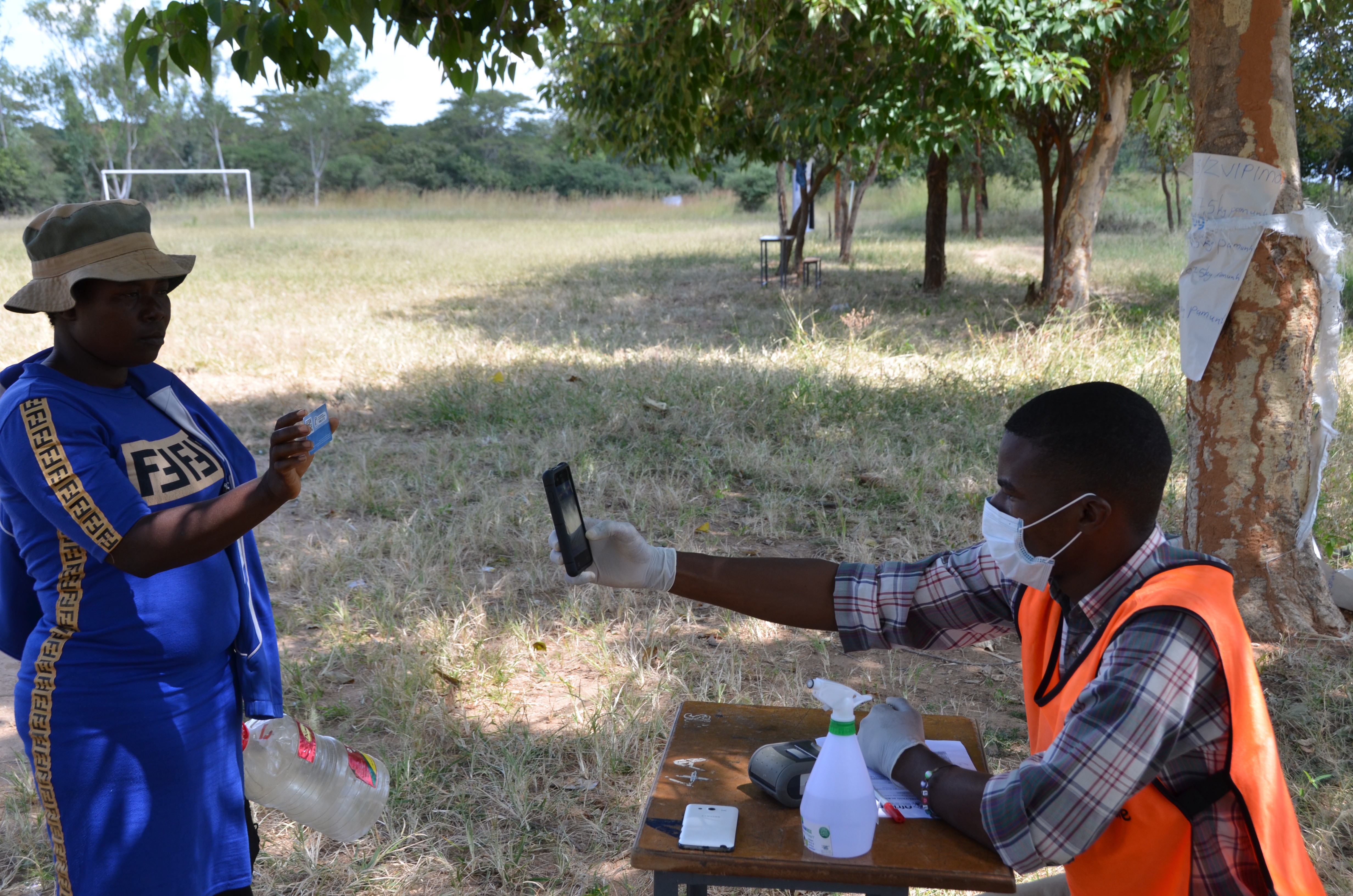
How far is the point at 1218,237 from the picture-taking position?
3719 millimetres

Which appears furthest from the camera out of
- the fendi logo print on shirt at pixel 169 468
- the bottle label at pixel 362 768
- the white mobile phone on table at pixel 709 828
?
the bottle label at pixel 362 768

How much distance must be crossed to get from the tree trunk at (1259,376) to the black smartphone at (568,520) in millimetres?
2838

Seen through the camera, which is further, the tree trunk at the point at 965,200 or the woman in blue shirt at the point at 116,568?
the tree trunk at the point at 965,200

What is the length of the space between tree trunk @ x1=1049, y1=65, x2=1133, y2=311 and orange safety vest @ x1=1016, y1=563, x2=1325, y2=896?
971 cm

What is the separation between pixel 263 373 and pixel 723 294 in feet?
23.7

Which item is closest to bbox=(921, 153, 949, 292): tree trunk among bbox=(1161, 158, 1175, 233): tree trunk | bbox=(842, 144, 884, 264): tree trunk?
bbox=(842, 144, 884, 264): tree trunk

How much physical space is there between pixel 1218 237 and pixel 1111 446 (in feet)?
8.58

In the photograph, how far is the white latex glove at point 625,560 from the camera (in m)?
2.19

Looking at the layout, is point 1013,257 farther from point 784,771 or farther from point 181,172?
point 181,172

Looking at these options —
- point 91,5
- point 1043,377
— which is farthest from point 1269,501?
point 91,5

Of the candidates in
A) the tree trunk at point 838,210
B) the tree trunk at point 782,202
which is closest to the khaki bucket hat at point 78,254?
the tree trunk at point 782,202

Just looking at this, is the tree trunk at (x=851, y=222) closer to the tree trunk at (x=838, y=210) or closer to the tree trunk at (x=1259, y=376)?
the tree trunk at (x=838, y=210)

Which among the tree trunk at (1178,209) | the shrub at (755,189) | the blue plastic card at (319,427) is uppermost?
the shrub at (755,189)

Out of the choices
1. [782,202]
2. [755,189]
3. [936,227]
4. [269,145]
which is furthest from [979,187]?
[269,145]
